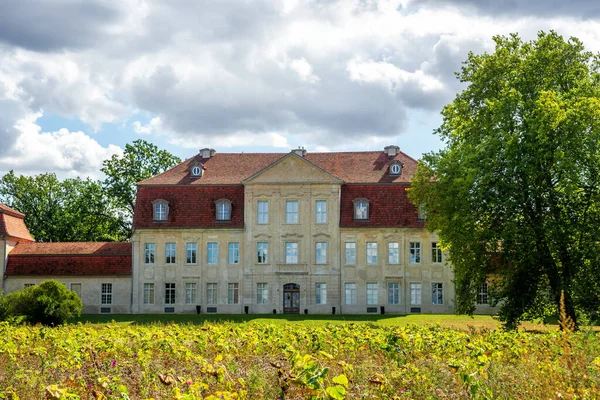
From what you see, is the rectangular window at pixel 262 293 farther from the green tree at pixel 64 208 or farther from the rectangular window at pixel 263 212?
the green tree at pixel 64 208

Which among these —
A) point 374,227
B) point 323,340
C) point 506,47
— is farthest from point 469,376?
point 374,227

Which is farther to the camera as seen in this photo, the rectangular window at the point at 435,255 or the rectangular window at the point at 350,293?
the rectangular window at the point at 350,293

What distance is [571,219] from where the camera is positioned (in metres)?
29.2

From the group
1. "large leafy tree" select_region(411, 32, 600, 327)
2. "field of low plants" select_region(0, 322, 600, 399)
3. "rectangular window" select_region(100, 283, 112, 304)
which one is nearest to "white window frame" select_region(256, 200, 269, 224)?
"rectangular window" select_region(100, 283, 112, 304)

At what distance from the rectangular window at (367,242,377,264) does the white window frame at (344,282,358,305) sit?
1809 millimetres

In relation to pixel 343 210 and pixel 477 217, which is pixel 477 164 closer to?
pixel 477 217

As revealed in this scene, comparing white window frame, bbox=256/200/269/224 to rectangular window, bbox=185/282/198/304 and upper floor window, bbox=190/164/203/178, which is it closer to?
upper floor window, bbox=190/164/203/178

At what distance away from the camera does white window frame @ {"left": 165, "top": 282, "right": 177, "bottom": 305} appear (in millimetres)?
49938

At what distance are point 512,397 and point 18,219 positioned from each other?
49015 millimetres

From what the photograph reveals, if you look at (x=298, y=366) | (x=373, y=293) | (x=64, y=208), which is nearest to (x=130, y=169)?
(x=64, y=208)

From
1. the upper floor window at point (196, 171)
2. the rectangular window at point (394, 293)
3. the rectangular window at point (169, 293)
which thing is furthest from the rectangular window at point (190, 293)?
the rectangular window at point (394, 293)

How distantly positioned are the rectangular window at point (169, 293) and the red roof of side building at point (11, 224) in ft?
34.3

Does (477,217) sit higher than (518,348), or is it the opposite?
(477,217)

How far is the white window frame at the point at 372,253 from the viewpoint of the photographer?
162ft
